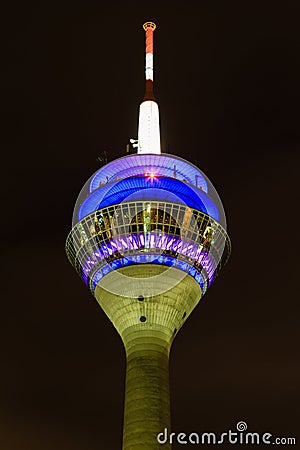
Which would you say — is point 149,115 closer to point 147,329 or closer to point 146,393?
point 147,329

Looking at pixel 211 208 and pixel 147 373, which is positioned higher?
pixel 211 208

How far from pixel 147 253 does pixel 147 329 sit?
281 inches

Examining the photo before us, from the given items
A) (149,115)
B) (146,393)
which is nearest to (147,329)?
(146,393)

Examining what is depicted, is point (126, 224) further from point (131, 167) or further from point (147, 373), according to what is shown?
point (147, 373)

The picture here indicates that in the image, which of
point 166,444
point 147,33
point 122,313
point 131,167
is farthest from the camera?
point 147,33

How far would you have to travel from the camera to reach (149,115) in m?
72.4

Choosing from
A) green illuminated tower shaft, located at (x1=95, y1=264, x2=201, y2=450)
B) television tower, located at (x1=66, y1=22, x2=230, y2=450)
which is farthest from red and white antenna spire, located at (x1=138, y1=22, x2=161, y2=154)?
green illuminated tower shaft, located at (x1=95, y1=264, x2=201, y2=450)

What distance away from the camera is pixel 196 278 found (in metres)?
65.4

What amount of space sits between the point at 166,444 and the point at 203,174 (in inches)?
996

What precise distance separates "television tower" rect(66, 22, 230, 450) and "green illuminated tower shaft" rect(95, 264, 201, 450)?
0.25ft

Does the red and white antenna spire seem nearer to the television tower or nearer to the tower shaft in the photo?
the television tower

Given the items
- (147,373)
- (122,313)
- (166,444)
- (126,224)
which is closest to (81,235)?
(126,224)

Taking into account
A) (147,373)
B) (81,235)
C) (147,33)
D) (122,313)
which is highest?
(147,33)

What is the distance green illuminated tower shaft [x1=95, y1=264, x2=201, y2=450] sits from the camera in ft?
188
